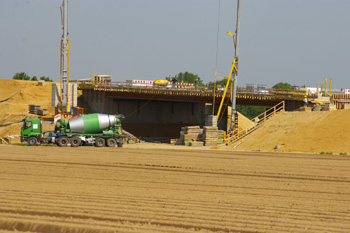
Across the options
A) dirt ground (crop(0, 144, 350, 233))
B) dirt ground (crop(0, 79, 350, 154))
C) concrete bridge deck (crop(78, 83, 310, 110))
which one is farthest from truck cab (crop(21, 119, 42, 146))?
concrete bridge deck (crop(78, 83, 310, 110))

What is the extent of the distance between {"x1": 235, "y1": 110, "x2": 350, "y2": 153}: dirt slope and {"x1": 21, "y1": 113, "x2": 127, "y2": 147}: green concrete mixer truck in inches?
422

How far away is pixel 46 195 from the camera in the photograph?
1565 centimetres

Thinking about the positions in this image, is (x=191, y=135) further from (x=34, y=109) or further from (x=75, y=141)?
(x=34, y=109)

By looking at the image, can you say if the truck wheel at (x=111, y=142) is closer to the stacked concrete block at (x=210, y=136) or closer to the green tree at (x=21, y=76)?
the stacked concrete block at (x=210, y=136)

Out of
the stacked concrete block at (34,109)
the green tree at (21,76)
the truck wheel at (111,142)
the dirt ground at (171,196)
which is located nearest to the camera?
the dirt ground at (171,196)

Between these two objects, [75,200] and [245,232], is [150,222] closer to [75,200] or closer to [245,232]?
[245,232]

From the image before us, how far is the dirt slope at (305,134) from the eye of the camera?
3703 cm

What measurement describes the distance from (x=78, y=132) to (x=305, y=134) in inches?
681

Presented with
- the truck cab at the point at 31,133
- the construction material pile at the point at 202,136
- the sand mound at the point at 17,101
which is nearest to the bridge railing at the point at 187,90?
the sand mound at the point at 17,101

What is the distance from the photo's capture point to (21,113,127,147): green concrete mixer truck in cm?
3822

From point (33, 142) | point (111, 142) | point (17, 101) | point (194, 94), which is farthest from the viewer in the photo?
point (17, 101)

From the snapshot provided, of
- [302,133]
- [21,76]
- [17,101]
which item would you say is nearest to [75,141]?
[302,133]

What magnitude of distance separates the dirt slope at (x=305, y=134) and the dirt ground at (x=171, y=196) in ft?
38.6

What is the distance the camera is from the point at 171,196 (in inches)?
635
